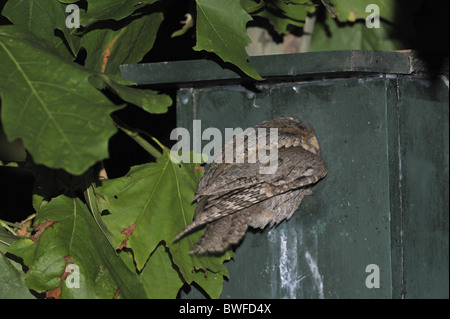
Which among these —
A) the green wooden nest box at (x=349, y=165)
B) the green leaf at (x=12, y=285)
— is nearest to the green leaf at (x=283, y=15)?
the green wooden nest box at (x=349, y=165)

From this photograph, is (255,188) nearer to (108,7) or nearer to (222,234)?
(222,234)

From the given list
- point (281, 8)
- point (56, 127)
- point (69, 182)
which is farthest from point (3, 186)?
point (56, 127)

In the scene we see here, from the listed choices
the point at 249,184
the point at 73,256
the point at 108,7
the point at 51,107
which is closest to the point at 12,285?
the point at 73,256

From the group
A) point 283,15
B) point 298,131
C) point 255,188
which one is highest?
point 283,15

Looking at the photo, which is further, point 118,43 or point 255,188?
point 118,43

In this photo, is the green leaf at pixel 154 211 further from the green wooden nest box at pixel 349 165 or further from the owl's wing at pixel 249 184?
the green wooden nest box at pixel 349 165

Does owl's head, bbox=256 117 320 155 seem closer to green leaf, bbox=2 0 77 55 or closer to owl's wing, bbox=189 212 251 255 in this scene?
owl's wing, bbox=189 212 251 255

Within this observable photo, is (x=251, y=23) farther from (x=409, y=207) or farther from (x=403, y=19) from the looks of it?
(x=409, y=207)
